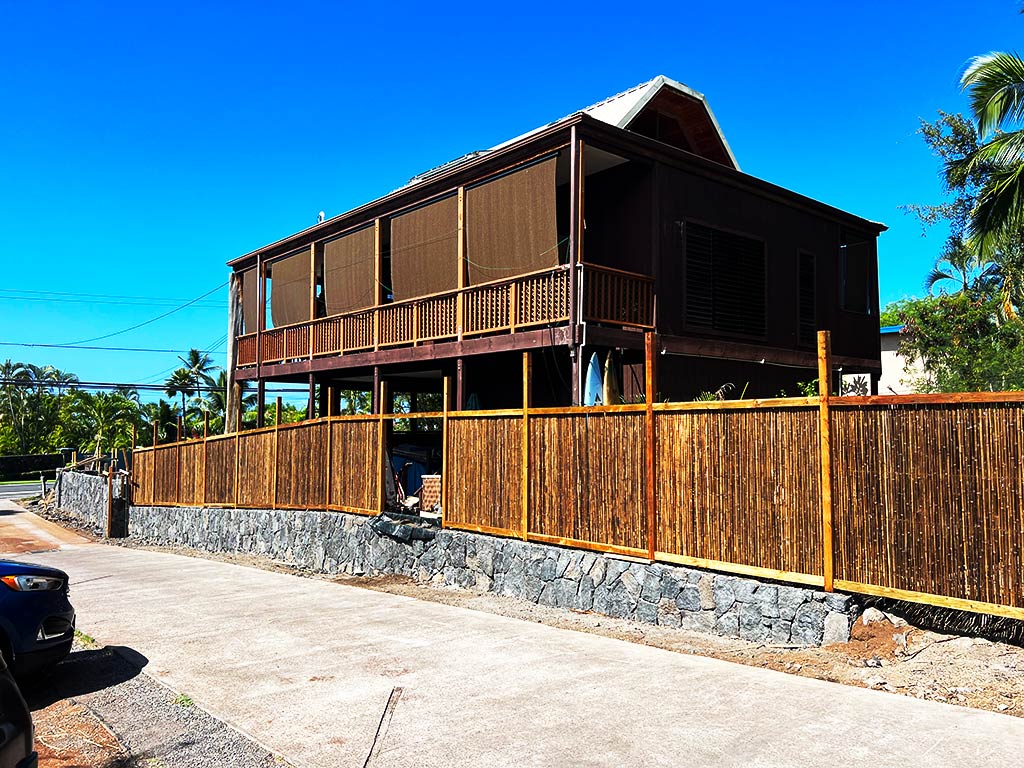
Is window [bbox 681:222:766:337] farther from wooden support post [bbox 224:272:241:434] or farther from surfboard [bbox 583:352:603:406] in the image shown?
wooden support post [bbox 224:272:241:434]

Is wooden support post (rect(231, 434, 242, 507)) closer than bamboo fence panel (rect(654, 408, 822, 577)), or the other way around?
bamboo fence panel (rect(654, 408, 822, 577))

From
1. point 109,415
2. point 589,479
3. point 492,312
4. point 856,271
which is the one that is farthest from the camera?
point 109,415

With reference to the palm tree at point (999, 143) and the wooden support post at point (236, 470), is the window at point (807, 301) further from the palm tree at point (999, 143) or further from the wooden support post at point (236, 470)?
the wooden support post at point (236, 470)

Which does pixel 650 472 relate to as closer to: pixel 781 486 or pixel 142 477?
pixel 781 486

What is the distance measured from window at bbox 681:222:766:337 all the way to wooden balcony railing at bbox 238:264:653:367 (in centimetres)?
124

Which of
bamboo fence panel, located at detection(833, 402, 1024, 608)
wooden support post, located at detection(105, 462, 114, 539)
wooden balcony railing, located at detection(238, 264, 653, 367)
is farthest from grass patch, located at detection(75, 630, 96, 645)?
wooden support post, located at detection(105, 462, 114, 539)

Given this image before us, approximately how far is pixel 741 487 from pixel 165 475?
1803cm

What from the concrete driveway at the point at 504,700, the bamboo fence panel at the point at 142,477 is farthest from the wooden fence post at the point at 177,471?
the concrete driveway at the point at 504,700

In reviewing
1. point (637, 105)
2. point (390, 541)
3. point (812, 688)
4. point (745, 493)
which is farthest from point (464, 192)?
point (812, 688)

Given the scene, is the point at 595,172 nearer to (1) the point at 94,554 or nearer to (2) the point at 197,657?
(2) the point at 197,657

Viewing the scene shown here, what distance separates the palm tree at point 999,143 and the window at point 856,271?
12.9ft

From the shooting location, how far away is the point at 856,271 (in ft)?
60.8

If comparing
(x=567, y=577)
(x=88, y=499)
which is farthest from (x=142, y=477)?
(x=567, y=577)

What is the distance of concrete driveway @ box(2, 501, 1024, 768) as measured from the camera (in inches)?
183
